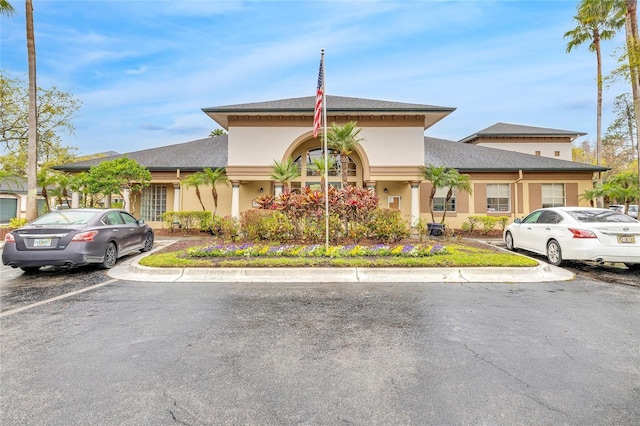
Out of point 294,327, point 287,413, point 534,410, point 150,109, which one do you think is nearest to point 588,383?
point 534,410

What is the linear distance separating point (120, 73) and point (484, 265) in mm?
24651

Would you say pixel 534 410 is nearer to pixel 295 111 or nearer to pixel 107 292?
pixel 107 292

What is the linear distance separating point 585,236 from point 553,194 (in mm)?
13093

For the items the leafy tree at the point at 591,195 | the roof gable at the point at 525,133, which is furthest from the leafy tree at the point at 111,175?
the roof gable at the point at 525,133

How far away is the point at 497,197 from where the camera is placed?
1892cm

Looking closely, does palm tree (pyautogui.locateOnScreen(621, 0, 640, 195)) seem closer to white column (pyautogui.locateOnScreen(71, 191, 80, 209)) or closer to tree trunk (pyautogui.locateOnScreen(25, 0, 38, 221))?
tree trunk (pyautogui.locateOnScreen(25, 0, 38, 221))

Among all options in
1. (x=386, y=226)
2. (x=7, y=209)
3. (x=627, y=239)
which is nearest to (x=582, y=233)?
(x=627, y=239)

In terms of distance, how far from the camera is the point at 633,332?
13.8 feet

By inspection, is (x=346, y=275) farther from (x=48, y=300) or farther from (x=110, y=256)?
(x=110, y=256)

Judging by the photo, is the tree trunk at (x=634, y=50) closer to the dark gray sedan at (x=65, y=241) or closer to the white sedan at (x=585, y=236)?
the white sedan at (x=585, y=236)

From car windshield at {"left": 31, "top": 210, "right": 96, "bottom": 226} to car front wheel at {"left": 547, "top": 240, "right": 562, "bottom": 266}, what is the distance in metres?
12.4

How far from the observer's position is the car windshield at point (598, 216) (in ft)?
27.6

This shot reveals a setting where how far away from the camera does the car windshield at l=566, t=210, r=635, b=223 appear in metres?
8.42

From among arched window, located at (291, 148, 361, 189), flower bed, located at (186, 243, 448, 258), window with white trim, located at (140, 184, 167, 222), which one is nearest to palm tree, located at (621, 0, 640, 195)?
flower bed, located at (186, 243, 448, 258)
